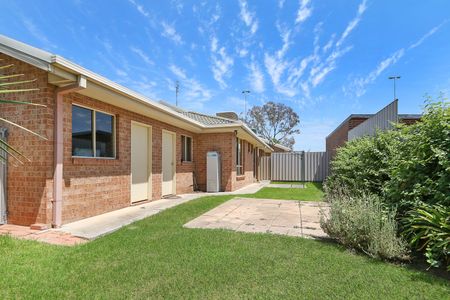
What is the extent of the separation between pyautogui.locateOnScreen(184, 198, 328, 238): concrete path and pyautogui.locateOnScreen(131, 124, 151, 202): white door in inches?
103

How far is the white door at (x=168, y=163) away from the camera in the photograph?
9.65m

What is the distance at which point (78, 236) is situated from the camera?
4.67m

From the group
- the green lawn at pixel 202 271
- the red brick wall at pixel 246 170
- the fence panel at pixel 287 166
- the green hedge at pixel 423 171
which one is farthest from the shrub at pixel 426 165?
the fence panel at pixel 287 166

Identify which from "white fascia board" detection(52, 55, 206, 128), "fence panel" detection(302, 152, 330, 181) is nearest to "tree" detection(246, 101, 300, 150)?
"fence panel" detection(302, 152, 330, 181)

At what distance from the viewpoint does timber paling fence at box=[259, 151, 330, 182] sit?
1919cm

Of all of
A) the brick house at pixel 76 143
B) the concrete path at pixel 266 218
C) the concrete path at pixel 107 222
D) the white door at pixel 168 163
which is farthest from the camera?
the white door at pixel 168 163

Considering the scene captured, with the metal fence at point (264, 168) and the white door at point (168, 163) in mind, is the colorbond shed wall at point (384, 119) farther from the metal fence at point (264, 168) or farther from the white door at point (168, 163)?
the metal fence at point (264, 168)

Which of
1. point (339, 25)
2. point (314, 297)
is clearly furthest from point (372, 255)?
point (339, 25)

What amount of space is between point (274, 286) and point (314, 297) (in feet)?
1.43

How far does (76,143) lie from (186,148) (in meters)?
5.80

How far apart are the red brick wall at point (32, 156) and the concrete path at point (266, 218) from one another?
116 inches

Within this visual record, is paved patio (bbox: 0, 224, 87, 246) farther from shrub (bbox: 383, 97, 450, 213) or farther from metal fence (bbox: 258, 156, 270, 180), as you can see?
metal fence (bbox: 258, 156, 270, 180)

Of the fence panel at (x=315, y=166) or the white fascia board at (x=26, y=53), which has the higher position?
the white fascia board at (x=26, y=53)

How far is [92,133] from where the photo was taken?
6301mm
